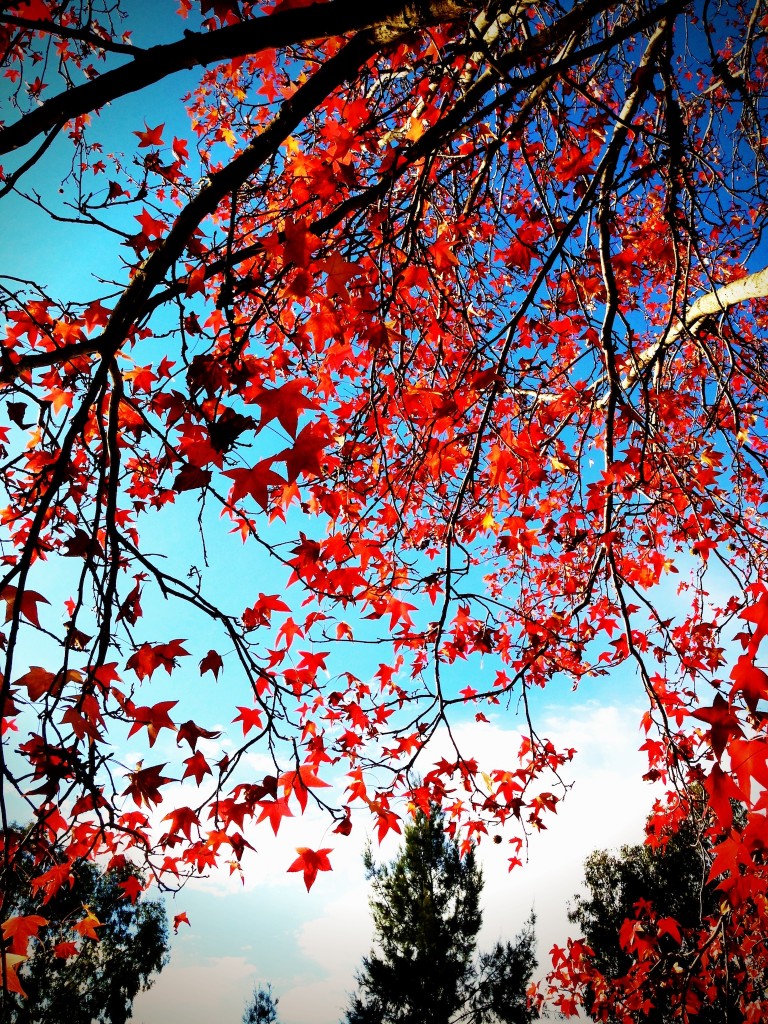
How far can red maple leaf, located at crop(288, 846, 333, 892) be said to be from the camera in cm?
Result: 223

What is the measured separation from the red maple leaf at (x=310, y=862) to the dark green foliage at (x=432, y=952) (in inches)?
488

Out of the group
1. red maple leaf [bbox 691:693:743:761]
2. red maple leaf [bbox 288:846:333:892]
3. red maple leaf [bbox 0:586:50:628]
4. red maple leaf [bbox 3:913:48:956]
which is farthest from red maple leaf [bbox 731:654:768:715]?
red maple leaf [bbox 3:913:48:956]

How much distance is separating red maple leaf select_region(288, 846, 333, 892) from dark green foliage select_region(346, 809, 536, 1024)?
12.4m

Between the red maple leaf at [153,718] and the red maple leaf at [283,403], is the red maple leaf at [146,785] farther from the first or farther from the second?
the red maple leaf at [283,403]

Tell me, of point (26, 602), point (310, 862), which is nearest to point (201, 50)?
point (26, 602)

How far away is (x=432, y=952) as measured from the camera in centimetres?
1288

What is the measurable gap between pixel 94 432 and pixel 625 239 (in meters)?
4.28

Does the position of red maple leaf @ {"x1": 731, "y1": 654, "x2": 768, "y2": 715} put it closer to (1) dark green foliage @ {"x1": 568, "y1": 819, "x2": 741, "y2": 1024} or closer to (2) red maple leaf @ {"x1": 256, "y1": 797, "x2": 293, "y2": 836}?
(2) red maple leaf @ {"x1": 256, "y1": 797, "x2": 293, "y2": 836}

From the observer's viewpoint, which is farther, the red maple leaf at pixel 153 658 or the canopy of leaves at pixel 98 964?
the canopy of leaves at pixel 98 964

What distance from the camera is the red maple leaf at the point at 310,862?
2.23 m

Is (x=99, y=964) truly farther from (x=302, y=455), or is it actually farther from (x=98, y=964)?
(x=302, y=455)

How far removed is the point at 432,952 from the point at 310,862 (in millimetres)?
14294

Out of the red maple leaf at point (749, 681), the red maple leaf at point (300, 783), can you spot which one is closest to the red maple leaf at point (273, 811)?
the red maple leaf at point (300, 783)

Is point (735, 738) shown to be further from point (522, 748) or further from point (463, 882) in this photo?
point (463, 882)
